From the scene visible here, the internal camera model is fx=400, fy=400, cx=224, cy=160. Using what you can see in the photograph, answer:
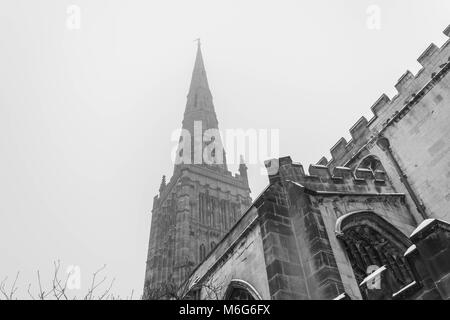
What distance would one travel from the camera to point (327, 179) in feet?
32.6

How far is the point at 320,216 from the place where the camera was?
841 centimetres

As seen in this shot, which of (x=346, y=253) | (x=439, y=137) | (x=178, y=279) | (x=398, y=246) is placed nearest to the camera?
(x=346, y=253)

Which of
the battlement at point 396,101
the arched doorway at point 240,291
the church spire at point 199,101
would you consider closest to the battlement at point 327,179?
the arched doorway at point 240,291

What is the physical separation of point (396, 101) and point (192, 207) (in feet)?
93.9

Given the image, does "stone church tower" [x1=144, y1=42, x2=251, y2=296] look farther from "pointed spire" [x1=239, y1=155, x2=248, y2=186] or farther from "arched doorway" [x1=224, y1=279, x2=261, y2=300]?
"arched doorway" [x1=224, y1=279, x2=261, y2=300]

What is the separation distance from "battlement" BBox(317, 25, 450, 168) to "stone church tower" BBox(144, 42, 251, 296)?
1959cm

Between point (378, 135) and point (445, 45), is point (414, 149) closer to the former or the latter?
point (378, 135)

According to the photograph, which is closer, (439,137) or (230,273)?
(230,273)

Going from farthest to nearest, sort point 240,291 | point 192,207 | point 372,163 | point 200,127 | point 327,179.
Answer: point 200,127, point 192,207, point 372,163, point 327,179, point 240,291

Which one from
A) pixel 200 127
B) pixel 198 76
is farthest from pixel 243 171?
pixel 198 76

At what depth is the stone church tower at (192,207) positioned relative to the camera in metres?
36.2

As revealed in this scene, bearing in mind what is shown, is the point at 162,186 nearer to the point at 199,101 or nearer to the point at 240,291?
the point at 199,101
